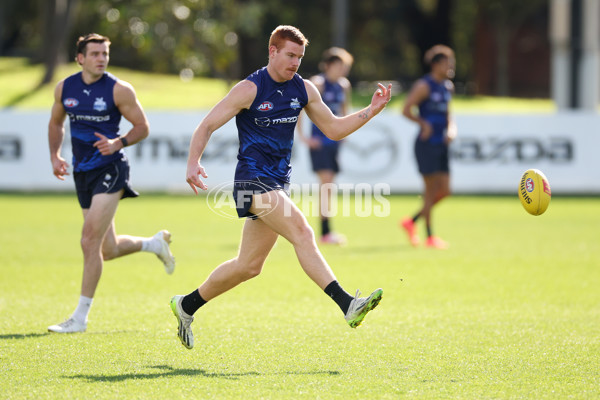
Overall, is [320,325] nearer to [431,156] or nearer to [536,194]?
[536,194]

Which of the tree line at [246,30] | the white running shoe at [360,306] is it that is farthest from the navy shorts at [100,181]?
the tree line at [246,30]

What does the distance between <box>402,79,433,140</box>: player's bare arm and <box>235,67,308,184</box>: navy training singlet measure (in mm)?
6032

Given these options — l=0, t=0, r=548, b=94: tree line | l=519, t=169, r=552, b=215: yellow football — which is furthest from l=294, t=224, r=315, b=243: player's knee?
l=0, t=0, r=548, b=94: tree line

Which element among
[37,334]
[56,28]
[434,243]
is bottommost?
[434,243]

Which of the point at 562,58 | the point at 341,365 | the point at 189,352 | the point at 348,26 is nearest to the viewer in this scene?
the point at 341,365

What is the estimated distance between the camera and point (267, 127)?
6.40m

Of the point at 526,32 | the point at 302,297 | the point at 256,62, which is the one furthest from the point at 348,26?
the point at 302,297

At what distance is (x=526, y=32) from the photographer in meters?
51.2

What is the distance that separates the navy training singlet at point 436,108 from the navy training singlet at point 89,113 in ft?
19.2

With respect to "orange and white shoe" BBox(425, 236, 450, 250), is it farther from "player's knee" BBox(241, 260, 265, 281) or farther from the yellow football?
"player's knee" BBox(241, 260, 265, 281)

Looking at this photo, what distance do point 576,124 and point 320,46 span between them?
25.7 m

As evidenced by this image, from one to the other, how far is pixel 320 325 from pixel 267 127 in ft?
6.13

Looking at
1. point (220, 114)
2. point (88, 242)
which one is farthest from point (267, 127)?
point (88, 242)

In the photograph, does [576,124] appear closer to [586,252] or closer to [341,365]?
[586,252]
